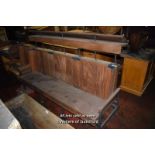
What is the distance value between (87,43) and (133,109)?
150cm

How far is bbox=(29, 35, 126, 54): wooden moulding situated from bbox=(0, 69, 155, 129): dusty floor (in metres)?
1.20

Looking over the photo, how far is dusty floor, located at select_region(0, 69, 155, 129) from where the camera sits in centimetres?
223

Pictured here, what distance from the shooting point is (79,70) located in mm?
2127

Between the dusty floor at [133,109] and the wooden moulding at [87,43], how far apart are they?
120 cm

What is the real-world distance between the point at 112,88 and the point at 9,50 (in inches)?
102

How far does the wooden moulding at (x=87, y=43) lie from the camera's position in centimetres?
171

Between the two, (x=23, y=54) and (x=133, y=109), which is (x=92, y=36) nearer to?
(x=133, y=109)

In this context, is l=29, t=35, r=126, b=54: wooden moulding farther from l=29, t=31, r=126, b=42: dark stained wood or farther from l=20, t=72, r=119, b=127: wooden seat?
l=20, t=72, r=119, b=127: wooden seat

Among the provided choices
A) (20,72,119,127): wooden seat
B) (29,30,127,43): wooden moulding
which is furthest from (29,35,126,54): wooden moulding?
(20,72,119,127): wooden seat

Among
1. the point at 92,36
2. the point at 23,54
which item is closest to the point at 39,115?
the point at 92,36

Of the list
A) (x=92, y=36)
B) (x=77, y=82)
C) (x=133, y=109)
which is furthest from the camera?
(x=133, y=109)

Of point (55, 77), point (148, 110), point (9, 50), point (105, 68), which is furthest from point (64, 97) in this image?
point (9, 50)

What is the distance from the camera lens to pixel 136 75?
112 inches

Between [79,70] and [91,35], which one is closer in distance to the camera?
[91,35]
